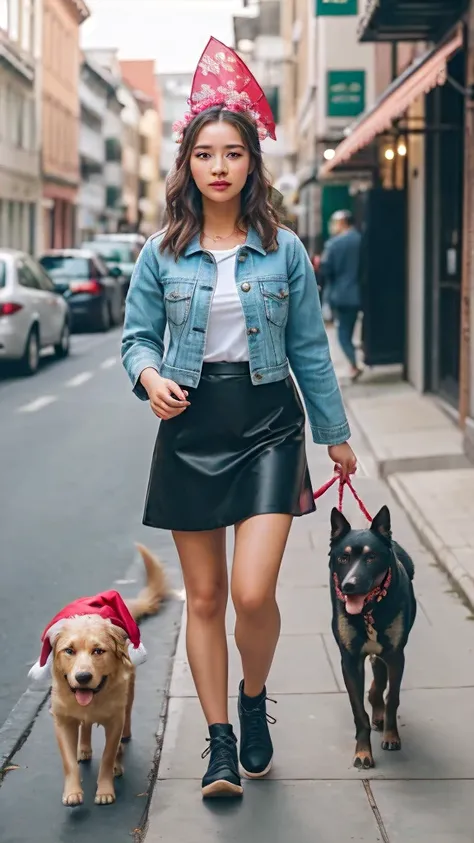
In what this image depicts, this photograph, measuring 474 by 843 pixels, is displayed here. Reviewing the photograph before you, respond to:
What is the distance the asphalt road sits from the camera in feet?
14.5

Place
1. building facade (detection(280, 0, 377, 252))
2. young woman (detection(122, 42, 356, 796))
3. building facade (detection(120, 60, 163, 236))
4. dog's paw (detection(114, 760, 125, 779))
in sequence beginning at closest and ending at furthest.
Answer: young woman (detection(122, 42, 356, 796))
dog's paw (detection(114, 760, 125, 779))
building facade (detection(280, 0, 377, 252))
building facade (detection(120, 60, 163, 236))

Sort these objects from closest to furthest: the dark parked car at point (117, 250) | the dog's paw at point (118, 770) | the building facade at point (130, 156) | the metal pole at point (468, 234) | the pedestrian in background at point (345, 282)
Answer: the dog's paw at point (118, 770) → the metal pole at point (468, 234) → the pedestrian in background at point (345, 282) → the dark parked car at point (117, 250) → the building facade at point (130, 156)

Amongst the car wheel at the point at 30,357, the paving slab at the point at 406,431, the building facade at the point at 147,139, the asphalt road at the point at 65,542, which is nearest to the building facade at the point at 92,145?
the building facade at the point at 147,139

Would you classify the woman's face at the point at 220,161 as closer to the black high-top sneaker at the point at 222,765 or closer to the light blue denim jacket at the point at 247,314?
the light blue denim jacket at the point at 247,314

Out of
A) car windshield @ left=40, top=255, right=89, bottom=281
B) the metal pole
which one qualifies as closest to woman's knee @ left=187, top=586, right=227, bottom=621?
the metal pole

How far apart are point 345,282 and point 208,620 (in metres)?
12.8

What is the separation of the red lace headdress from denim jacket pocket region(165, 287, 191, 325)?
47 centimetres

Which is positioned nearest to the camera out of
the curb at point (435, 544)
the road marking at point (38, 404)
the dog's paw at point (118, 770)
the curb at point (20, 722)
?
the dog's paw at point (118, 770)

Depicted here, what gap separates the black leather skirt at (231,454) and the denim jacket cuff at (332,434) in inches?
6.3

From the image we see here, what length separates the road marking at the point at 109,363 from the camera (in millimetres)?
20078

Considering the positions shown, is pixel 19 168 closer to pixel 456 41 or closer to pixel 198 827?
pixel 456 41

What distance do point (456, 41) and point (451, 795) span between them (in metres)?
8.29

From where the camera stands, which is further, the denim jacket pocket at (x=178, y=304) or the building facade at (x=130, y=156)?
the building facade at (x=130, y=156)

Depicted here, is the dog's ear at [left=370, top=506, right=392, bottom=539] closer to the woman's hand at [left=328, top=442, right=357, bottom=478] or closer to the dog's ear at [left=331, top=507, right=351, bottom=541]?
the dog's ear at [left=331, top=507, right=351, bottom=541]
